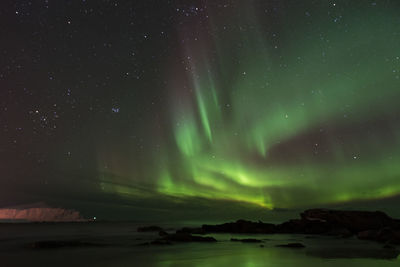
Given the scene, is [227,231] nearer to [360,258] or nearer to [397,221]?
[397,221]

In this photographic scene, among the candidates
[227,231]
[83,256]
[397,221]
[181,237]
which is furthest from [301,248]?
[397,221]

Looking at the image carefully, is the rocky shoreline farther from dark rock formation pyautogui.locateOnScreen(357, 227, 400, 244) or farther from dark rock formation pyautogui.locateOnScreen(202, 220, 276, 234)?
dark rock formation pyautogui.locateOnScreen(357, 227, 400, 244)

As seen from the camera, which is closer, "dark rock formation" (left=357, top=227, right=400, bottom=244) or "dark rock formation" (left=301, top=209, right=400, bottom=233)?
"dark rock formation" (left=357, top=227, right=400, bottom=244)

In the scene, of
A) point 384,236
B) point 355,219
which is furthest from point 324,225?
point 384,236

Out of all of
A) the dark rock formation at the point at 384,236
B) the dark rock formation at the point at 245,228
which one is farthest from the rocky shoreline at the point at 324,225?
the dark rock formation at the point at 384,236

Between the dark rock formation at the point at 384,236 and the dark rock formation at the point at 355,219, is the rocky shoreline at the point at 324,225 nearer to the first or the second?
the dark rock formation at the point at 355,219

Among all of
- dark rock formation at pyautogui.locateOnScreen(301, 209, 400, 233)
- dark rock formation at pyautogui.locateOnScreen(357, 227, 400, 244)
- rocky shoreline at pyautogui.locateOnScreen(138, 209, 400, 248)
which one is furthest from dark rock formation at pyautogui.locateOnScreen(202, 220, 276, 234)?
dark rock formation at pyautogui.locateOnScreen(357, 227, 400, 244)

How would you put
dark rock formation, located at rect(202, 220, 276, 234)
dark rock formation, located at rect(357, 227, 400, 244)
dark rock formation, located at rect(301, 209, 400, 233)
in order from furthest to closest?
dark rock formation, located at rect(202, 220, 276, 234), dark rock formation, located at rect(301, 209, 400, 233), dark rock formation, located at rect(357, 227, 400, 244)

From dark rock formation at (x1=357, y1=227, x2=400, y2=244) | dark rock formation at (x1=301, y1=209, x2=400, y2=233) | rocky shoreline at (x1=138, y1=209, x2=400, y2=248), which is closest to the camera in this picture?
dark rock formation at (x1=357, y1=227, x2=400, y2=244)

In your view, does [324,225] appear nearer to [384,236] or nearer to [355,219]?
[355,219]

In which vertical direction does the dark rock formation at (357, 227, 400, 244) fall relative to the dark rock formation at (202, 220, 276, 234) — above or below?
below

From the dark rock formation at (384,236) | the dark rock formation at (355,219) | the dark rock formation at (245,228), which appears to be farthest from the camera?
the dark rock formation at (245,228)

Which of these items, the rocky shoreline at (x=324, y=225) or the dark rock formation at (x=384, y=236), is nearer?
the dark rock formation at (x=384, y=236)

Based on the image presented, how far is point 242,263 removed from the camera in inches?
809
